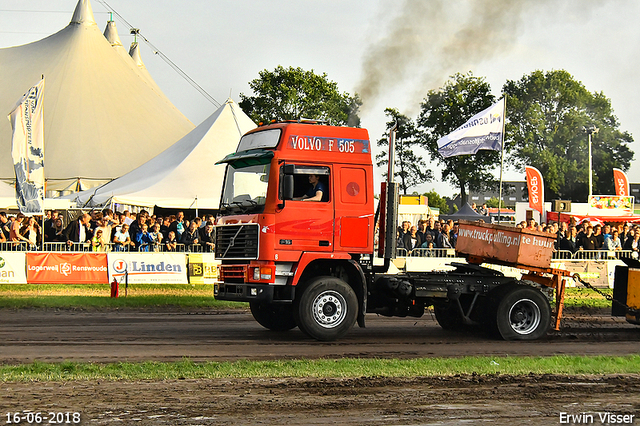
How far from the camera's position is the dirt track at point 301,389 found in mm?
6621

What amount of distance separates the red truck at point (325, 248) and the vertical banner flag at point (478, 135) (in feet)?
42.2

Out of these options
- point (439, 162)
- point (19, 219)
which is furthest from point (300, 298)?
point (439, 162)

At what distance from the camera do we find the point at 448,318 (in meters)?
13.6

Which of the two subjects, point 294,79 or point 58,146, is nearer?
point 58,146

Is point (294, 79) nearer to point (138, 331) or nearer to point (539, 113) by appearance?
point (539, 113)

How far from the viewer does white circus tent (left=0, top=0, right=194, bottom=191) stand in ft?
138

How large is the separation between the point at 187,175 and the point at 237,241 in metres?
16.5

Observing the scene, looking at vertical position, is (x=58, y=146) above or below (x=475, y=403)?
above

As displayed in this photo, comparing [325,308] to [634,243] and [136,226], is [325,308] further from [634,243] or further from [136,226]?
[634,243]

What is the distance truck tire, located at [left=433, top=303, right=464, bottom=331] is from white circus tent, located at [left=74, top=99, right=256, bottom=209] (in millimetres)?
13774

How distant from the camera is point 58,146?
42.5 m

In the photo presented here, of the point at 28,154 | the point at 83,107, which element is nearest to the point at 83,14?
the point at 83,107

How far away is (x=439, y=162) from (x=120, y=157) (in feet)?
87.5

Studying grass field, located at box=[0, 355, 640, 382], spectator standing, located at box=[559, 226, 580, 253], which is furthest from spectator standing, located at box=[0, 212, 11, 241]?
spectator standing, located at box=[559, 226, 580, 253]
